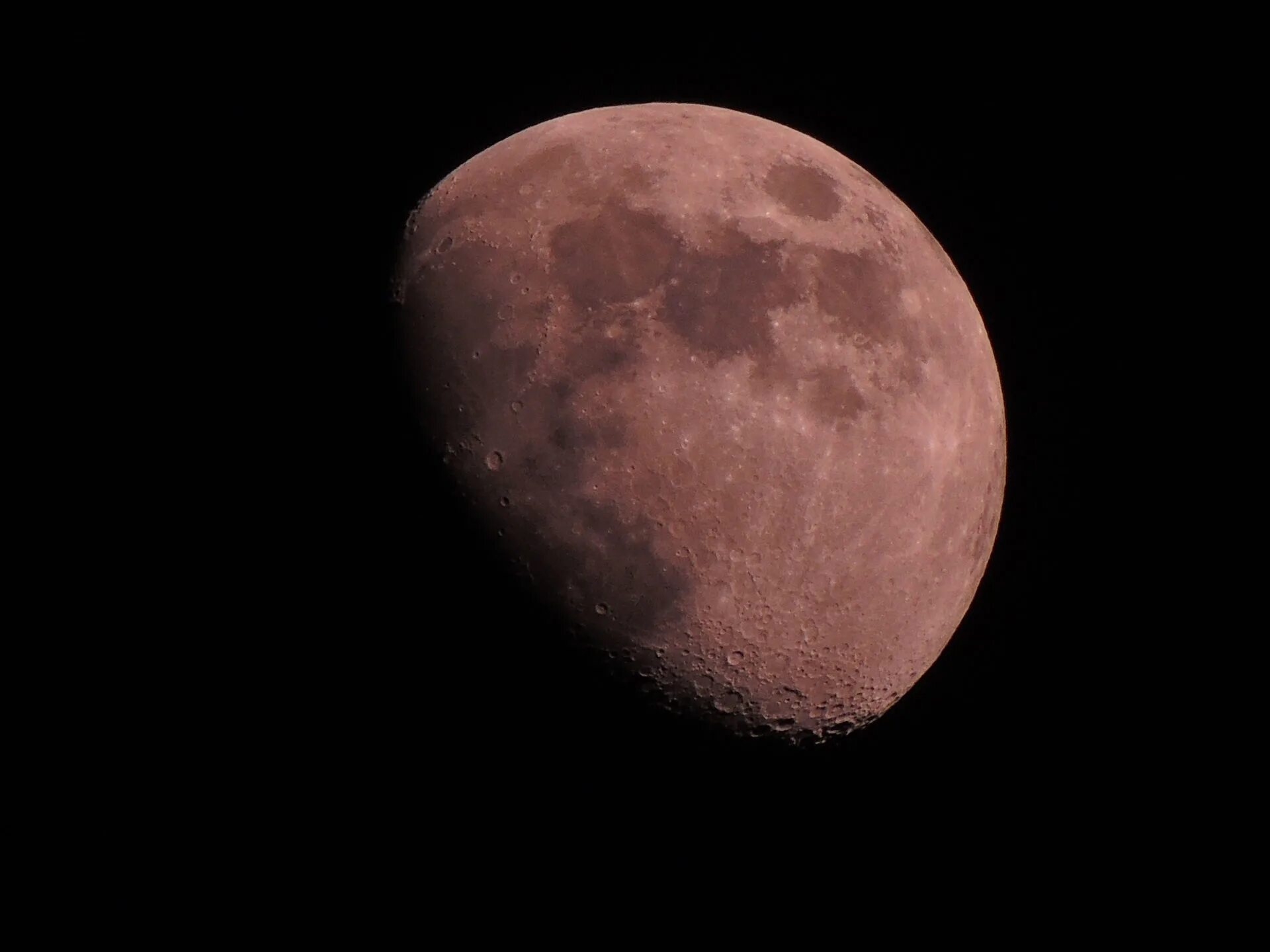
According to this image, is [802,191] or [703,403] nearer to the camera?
[703,403]

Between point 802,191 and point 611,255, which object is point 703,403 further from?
point 802,191

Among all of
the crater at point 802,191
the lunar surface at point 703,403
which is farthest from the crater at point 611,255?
the crater at point 802,191

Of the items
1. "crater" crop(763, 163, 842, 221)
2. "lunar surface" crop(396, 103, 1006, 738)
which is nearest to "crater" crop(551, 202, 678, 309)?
"lunar surface" crop(396, 103, 1006, 738)

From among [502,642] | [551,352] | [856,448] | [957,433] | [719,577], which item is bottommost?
[502,642]

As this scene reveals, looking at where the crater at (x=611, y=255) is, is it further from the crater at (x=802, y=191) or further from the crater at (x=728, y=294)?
the crater at (x=802, y=191)

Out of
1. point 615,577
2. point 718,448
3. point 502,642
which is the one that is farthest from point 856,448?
point 502,642

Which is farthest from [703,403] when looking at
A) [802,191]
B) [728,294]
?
[802,191]

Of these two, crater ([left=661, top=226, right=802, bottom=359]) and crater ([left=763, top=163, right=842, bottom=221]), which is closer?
crater ([left=661, top=226, right=802, bottom=359])

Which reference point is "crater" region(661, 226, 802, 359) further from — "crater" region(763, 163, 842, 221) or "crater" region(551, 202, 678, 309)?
"crater" region(763, 163, 842, 221)

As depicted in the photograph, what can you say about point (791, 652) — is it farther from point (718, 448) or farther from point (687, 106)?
point (687, 106)
